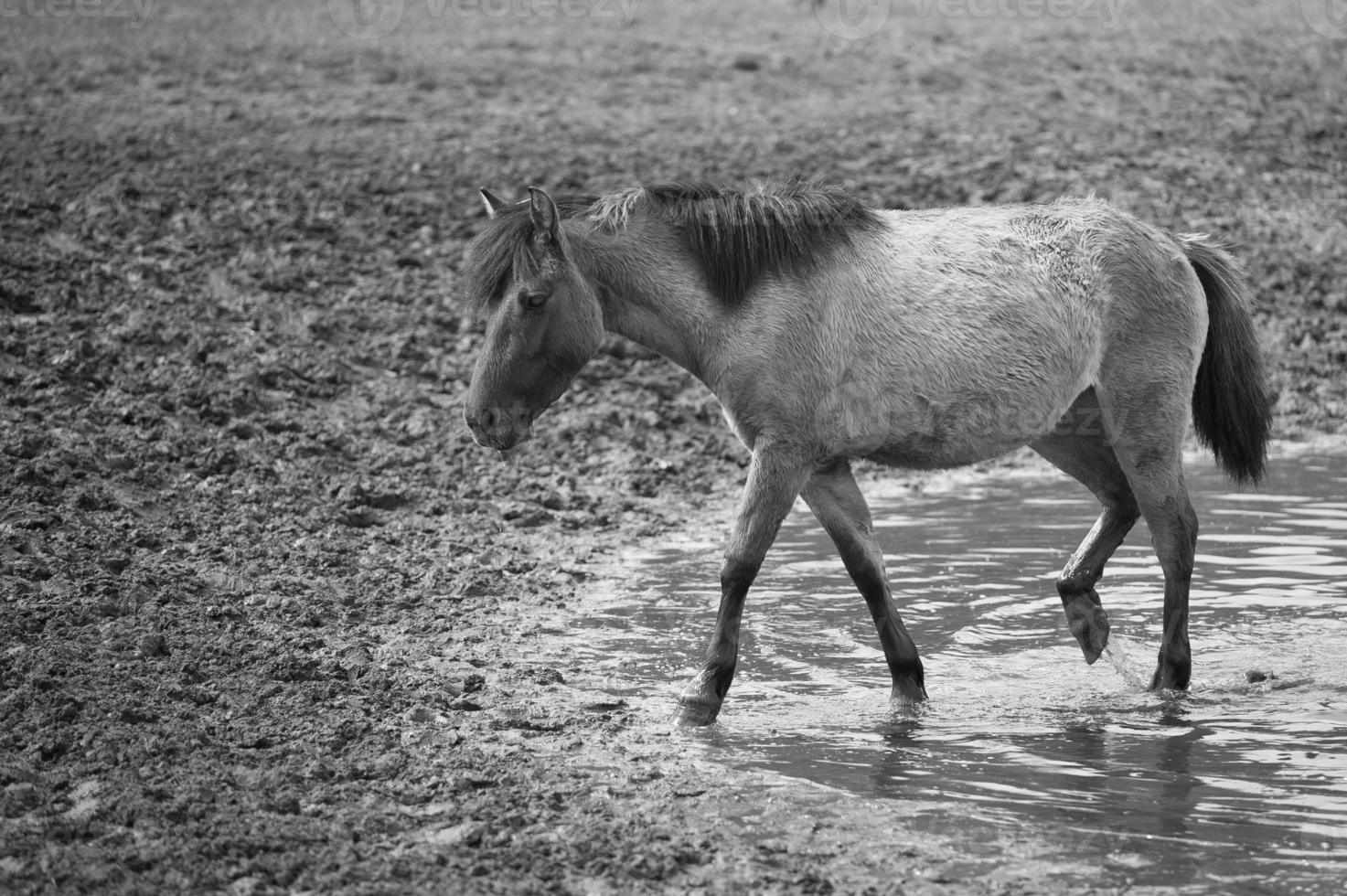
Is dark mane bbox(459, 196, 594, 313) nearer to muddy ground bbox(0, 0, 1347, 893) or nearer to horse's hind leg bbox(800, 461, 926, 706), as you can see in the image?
horse's hind leg bbox(800, 461, 926, 706)

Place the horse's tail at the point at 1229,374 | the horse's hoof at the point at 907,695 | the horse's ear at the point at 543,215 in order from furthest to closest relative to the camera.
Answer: the horse's tail at the point at 1229,374
the horse's hoof at the point at 907,695
the horse's ear at the point at 543,215

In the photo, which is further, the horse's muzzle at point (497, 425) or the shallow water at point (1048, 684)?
the horse's muzzle at point (497, 425)

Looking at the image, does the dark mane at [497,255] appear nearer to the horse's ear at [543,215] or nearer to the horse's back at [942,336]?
the horse's ear at [543,215]

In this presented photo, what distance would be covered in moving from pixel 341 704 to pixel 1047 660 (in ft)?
9.86

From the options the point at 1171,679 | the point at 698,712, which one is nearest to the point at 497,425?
the point at 698,712

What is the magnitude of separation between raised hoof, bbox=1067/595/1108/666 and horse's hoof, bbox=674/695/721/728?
5.56ft

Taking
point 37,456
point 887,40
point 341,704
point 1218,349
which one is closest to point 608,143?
point 887,40

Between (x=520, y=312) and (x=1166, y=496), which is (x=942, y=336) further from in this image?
(x=520, y=312)

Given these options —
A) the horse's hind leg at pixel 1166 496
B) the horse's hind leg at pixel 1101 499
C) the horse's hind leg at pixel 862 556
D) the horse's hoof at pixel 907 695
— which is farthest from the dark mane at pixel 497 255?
the horse's hind leg at pixel 1166 496

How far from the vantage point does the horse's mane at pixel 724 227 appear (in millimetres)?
5723

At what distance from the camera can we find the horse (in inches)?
227

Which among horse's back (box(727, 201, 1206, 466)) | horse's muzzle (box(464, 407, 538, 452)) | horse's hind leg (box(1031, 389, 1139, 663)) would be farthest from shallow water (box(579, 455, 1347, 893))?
horse's muzzle (box(464, 407, 538, 452))

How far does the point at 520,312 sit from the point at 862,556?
1648 mm

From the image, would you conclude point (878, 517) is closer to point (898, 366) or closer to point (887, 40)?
point (898, 366)
